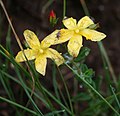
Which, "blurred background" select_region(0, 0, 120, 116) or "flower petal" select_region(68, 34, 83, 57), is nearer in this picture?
"flower petal" select_region(68, 34, 83, 57)

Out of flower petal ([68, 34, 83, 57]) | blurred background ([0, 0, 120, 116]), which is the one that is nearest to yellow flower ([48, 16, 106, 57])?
flower petal ([68, 34, 83, 57])

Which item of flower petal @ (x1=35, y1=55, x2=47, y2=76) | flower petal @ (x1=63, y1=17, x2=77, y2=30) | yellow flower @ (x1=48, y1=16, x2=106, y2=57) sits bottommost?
flower petal @ (x1=35, y1=55, x2=47, y2=76)

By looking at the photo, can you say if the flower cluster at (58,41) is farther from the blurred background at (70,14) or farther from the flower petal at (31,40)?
the blurred background at (70,14)

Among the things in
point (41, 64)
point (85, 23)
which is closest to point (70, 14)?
point (85, 23)

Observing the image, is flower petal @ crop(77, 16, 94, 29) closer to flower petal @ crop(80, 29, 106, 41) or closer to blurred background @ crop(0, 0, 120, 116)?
flower petal @ crop(80, 29, 106, 41)

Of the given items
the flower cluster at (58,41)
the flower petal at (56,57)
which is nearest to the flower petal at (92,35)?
the flower cluster at (58,41)

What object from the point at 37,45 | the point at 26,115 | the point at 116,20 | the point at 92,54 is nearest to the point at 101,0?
the point at 116,20

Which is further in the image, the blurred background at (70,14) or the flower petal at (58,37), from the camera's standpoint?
the blurred background at (70,14)

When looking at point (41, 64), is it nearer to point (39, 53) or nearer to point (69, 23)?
point (39, 53)
